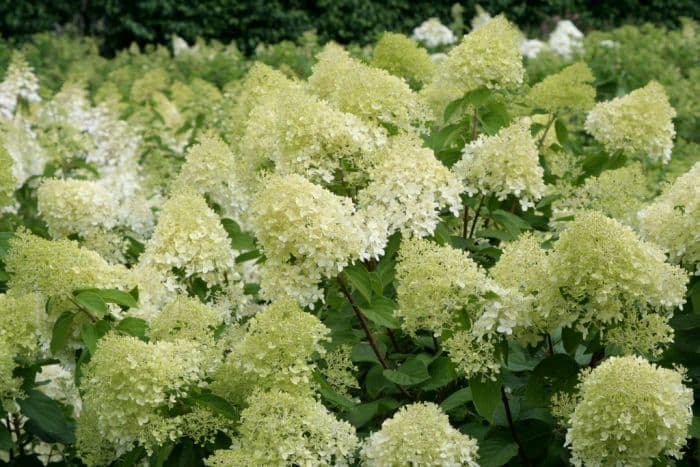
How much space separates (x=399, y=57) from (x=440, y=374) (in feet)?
4.92

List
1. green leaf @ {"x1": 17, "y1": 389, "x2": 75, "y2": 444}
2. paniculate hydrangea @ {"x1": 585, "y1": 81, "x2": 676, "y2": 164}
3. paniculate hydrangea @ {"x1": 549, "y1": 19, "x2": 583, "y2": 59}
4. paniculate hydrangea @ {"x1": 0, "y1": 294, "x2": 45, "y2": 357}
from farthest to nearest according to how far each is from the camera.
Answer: paniculate hydrangea @ {"x1": 549, "y1": 19, "x2": 583, "y2": 59}, paniculate hydrangea @ {"x1": 585, "y1": 81, "x2": 676, "y2": 164}, green leaf @ {"x1": 17, "y1": 389, "x2": 75, "y2": 444}, paniculate hydrangea @ {"x1": 0, "y1": 294, "x2": 45, "y2": 357}

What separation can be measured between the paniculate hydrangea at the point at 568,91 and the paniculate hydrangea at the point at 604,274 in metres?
1.34

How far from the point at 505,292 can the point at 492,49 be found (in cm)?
108

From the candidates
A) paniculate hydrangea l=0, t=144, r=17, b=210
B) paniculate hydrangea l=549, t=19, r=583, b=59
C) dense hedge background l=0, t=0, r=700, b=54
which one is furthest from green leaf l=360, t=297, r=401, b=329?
dense hedge background l=0, t=0, r=700, b=54

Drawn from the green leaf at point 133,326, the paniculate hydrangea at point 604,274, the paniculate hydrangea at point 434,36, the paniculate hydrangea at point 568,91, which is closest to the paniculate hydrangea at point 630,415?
the paniculate hydrangea at point 604,274

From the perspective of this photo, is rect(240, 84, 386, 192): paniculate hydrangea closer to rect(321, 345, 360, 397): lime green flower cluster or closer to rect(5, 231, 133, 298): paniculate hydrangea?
rect(321, 345, 360, 397): lime green flower cluster

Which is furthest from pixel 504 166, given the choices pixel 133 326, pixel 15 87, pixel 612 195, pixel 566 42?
pixel 566 42

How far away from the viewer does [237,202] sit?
3639 millimetres

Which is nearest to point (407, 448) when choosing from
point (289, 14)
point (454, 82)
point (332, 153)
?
point (332, 153)

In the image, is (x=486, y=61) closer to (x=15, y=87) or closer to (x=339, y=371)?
(x=339, y=371)

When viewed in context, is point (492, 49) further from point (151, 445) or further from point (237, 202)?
point (151, 445)

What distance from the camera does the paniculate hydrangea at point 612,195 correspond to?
10.8 ft

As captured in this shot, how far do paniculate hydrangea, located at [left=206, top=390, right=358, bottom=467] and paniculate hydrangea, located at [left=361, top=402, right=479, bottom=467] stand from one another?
0.33ft

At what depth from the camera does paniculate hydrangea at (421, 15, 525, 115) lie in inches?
127
